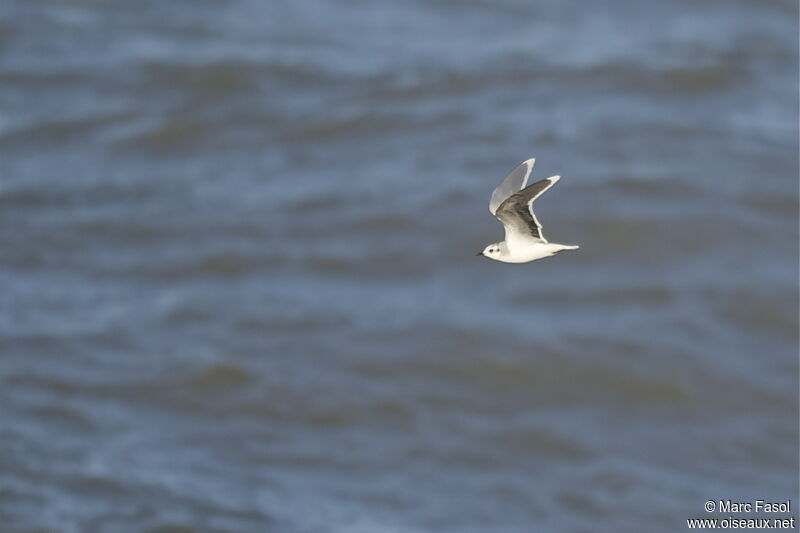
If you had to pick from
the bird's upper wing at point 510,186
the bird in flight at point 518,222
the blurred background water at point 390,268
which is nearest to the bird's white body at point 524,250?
the bird in flight at point 518,222

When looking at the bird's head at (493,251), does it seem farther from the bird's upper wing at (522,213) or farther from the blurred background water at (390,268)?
the blurred background water at (390,268)

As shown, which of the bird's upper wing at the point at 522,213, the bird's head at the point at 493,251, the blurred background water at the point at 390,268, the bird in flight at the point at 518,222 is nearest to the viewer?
the bird's upper wing at the point at 522,213

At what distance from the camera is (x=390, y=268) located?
598 inches

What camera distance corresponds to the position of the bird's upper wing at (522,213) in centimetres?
518

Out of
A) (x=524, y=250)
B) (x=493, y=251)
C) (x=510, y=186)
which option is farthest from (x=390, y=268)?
(x=510, y=186)

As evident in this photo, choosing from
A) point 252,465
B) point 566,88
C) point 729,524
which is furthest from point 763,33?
point 252,465

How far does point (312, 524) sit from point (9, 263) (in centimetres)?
606

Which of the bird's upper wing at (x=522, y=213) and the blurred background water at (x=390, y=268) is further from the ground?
the blurred background water at (x=390, y=268)

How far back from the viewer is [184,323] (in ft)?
46.8

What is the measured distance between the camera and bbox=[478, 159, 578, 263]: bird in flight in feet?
17.7

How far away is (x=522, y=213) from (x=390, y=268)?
32.1 feet

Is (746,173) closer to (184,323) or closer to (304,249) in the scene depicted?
(304,249)

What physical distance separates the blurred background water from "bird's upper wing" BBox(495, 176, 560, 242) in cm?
608

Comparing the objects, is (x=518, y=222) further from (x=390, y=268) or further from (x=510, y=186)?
(x=390, y=268)
